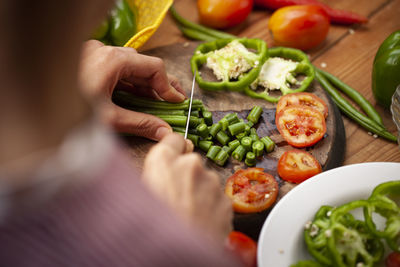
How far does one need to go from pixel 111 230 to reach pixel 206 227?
28 cm

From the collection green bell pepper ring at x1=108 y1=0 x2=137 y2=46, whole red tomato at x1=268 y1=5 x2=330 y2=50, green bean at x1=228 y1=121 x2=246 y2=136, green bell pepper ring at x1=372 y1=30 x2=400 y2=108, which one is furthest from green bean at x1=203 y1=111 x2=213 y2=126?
green bell pepper ring at x1=372 y1=30 x2=400 y2=108

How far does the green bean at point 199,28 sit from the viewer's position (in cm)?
274

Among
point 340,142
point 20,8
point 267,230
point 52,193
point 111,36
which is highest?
point 20,8

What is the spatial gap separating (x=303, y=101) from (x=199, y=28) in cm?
92

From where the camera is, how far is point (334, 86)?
2559 millimetres

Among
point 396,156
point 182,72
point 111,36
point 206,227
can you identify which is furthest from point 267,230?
point 111,36

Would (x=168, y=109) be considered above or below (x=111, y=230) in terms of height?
below

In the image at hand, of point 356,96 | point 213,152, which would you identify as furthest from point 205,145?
point 356,96

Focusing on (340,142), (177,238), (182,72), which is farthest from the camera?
(182,72)

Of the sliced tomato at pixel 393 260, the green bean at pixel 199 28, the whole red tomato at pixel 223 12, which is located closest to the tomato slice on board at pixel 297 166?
the sliced tomato at pixel 393 260

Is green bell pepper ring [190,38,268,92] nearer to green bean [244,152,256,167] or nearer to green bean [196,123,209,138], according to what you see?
green bean [196,123,209,138]

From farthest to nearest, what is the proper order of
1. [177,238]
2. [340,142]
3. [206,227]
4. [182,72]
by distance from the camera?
[182,72], [340,142], [206,227], [177,238]

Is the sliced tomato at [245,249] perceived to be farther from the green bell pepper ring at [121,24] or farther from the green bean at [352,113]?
the green bell pepper ring at [121,24]

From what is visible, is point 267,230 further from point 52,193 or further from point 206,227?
point 52,193
